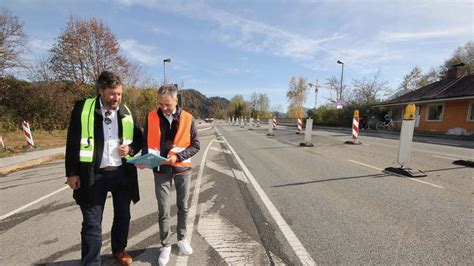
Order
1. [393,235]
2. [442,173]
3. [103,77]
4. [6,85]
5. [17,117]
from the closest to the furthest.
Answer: [103,77] → [393,235] → [442,173] → [6,85] → [17,117]

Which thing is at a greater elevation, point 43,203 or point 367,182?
point 367,182

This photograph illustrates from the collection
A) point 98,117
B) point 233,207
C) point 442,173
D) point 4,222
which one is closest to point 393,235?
point 233,207

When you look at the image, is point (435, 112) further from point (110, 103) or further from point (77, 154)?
point (77, 154)

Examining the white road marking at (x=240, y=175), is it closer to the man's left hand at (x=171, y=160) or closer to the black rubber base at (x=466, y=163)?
the man's left hand at (x=171, y=160)

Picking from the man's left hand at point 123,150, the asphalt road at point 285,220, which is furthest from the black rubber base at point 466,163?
the man's left hand at point 123,150

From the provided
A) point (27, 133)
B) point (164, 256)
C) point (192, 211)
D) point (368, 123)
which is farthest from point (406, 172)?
point (368, 123)

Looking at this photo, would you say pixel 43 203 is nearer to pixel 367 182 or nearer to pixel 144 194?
pixel 144 194

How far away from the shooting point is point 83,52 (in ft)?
68.5

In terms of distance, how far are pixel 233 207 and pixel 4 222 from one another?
3691 millimetres

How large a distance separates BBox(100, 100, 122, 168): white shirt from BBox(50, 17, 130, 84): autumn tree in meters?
19.7

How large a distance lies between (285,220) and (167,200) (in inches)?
74.2

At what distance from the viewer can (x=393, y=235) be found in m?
3.46

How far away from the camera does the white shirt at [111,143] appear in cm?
273

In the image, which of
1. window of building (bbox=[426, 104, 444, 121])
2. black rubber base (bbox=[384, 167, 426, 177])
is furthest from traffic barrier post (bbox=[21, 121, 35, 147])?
window of building (bbox=[426, 104, 444, 121])
